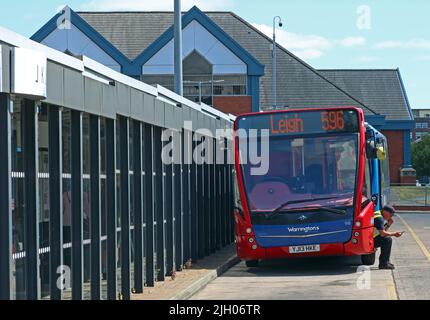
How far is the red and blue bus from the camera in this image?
20094 millimetres

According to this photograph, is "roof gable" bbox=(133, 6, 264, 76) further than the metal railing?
Yes

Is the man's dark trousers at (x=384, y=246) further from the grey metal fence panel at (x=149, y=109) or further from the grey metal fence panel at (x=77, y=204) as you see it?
the grey metal fence panel at (x=77, y=204)

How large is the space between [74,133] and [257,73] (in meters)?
51.9

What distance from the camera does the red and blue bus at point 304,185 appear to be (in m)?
20.1

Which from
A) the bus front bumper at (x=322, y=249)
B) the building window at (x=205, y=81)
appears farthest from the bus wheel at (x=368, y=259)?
the building window at (x=205, y=81)

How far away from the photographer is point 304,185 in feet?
67.4

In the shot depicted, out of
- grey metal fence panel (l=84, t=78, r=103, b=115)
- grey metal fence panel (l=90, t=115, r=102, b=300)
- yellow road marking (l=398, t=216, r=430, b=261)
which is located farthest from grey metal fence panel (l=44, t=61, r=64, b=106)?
yellow road marking (l=398, t=216, r=430, b=261)

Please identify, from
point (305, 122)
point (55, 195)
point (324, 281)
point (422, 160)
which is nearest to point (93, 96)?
point (55, 195)

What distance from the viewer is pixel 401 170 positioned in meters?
77.6

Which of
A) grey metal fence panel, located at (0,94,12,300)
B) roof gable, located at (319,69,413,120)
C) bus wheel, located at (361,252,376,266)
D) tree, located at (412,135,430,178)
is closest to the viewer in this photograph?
grey metal fence panel, located at (0,94,12,300)

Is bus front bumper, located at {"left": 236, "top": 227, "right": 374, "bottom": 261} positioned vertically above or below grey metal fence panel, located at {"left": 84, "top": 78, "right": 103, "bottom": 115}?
below

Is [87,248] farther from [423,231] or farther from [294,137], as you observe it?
[423,231]

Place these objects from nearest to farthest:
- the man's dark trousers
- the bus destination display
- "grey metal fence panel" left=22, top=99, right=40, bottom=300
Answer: "grey metal fence panel" left=22, top=99, right=40, bottom=300 < the man's dark trousers < the bus destination display

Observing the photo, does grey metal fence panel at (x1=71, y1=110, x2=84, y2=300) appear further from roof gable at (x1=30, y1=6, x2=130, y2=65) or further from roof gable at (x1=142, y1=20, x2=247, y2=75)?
roof gable at (x1=30, y1=6, x2=130, y2=65)
